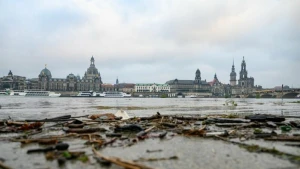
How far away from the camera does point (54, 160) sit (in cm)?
653

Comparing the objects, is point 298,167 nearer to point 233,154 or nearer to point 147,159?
point 233,154

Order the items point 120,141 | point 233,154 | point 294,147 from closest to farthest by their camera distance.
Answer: point 233,154 → point 294,147 → point 120,141

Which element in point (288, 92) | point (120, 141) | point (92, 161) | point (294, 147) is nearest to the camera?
point (92, 161)

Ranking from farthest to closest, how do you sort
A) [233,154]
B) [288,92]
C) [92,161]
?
[288,92]
[233,154]
[92,161]

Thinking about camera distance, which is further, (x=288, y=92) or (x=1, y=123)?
(x=288, y=92)

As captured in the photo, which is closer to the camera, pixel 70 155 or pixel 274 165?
pixel 274 165

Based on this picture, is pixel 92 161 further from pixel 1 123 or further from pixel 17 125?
pixel 1 123

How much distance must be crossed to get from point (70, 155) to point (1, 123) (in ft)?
31.2

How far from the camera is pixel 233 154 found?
7.37 metres

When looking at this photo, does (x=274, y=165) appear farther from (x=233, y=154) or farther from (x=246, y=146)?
(x=246, y=146)

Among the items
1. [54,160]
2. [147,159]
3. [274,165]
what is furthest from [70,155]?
[274,165]

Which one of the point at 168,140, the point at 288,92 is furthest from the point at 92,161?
the point at 288,92

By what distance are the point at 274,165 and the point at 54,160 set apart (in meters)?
5.56

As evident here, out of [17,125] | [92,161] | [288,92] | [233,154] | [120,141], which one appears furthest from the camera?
[288,92]
